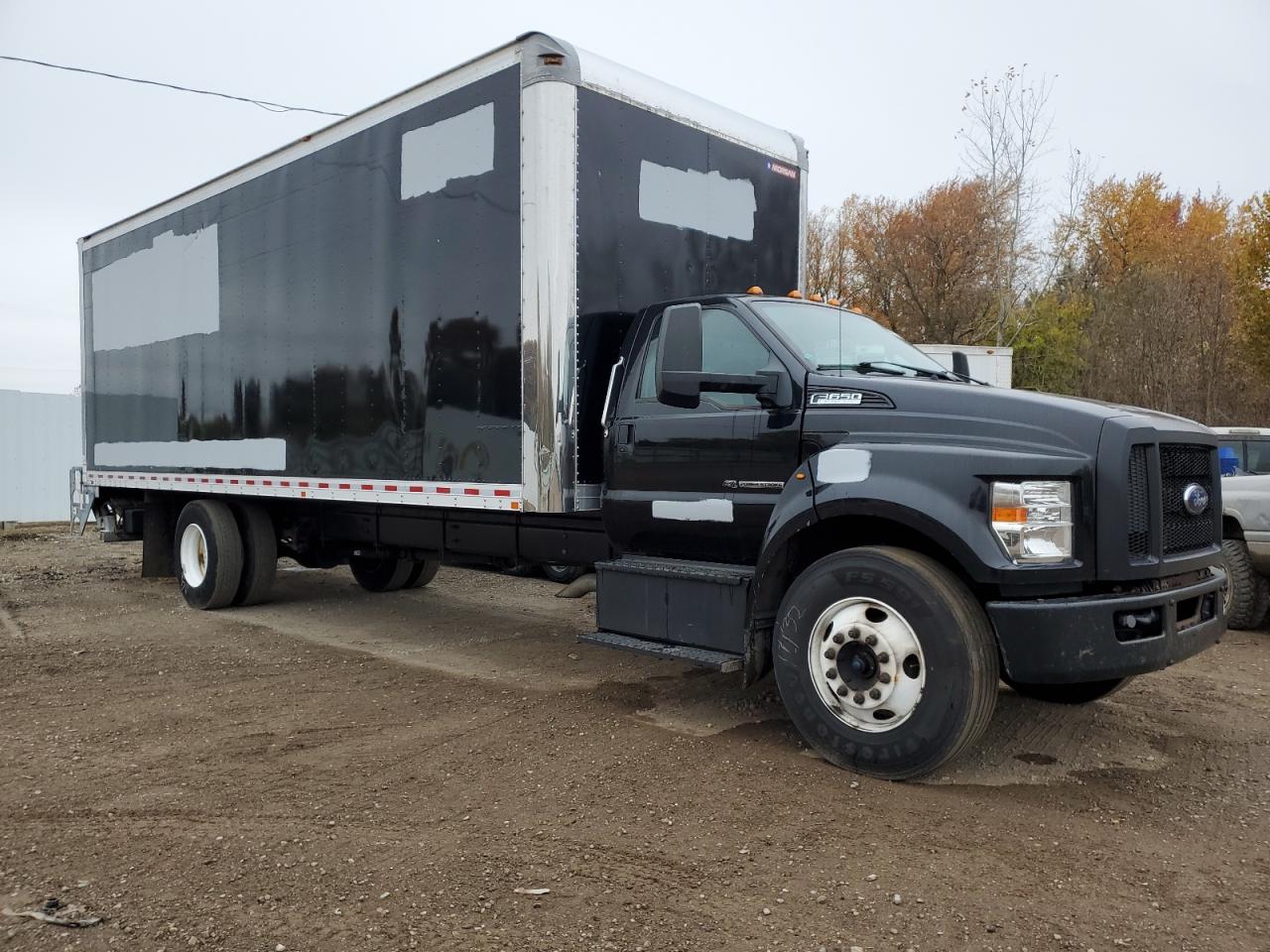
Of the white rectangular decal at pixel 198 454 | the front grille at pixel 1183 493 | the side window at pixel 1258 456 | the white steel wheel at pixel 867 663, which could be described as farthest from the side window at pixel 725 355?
the side window at pixel 1258 456

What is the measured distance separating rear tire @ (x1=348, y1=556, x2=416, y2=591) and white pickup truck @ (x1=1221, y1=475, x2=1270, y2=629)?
25.0 ft

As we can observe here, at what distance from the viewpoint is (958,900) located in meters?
3.27

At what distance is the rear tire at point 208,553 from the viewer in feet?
29.8

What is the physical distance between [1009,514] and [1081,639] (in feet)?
1.87

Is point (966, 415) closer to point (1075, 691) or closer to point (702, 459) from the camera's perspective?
point (702, 459)

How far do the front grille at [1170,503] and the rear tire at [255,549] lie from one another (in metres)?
7.49

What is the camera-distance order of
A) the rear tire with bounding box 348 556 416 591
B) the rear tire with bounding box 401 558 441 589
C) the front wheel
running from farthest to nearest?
the rear tire with bounding box 401 558 441 589
the rear tire with bounding box 348 556 416 591
the front wheel

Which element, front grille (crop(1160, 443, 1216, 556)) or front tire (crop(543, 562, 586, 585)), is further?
front tire (crop(543, 562, 586, 585))

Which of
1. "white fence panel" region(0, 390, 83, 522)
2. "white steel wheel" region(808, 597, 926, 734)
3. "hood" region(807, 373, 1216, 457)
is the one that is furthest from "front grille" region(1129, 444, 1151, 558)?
"white fence panel" region(0, 390, 83, 522)

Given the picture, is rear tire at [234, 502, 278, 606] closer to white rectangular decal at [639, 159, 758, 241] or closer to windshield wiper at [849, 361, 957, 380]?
white rectangular decal at [639, 159, 758, 241]

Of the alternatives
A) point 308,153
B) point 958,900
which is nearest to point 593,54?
point 308,153

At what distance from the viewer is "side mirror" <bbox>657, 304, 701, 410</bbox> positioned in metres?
5.02

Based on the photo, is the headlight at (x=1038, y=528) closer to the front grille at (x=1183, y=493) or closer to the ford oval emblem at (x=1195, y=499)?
the front grille at (x=1183, y=493)

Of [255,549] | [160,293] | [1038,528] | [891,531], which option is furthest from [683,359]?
[160,293]
